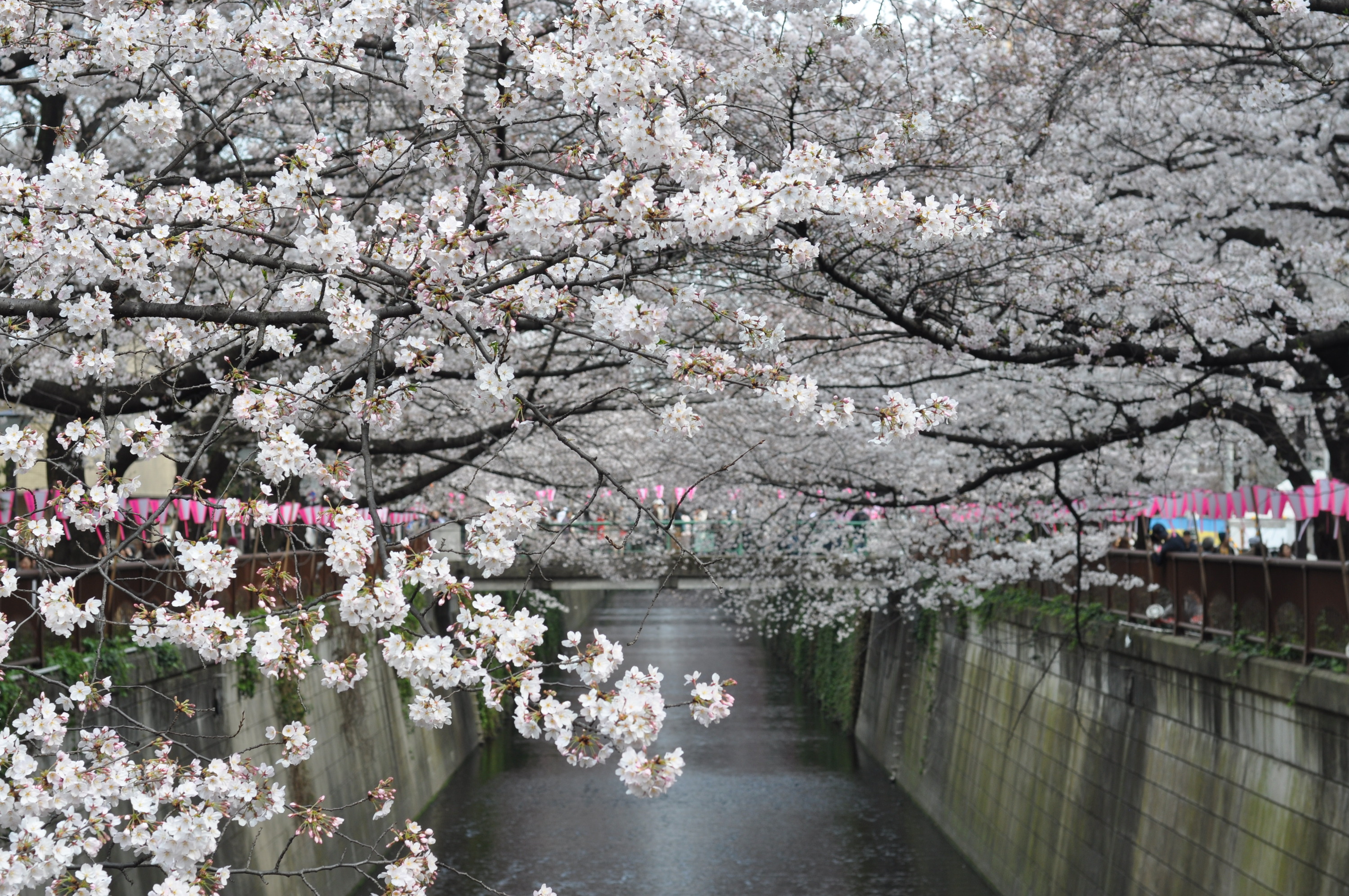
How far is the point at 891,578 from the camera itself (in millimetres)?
24328

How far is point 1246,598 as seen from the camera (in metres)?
11.6

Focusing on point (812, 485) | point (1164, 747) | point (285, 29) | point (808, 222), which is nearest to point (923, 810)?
point (812, 485)

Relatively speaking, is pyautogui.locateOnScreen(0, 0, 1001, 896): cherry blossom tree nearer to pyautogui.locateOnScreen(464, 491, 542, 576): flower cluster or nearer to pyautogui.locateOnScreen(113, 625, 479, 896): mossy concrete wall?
pyautogui.locateOnScreen(464, 491, 542, 576): flower cluster

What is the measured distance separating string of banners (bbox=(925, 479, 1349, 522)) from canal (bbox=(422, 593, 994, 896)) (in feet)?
16.2

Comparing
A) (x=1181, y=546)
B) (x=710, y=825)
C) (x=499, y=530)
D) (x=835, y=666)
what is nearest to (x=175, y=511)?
(x=499, y=530)

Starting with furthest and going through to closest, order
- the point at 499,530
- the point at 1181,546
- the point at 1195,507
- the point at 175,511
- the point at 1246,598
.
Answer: the point at 1181,546
the point at 1195,507
the point at 1246,598
the point at 175,511
the point at 499,530

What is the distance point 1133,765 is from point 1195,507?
285 cm

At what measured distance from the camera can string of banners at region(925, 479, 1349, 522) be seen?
413 inches

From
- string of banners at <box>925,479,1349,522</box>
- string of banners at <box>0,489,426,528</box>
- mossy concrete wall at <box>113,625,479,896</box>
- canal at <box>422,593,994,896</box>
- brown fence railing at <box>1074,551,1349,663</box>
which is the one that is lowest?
canal at <box>422,593,994,896</box>

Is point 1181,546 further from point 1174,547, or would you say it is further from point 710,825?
point 710,825

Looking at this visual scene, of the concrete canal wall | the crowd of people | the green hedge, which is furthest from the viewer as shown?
the green hedge

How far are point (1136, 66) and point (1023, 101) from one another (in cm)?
246

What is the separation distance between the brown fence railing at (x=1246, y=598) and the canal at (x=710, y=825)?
226 inches

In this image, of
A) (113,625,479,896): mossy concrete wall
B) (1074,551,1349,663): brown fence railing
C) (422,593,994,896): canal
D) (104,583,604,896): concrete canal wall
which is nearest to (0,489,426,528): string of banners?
(104,583,604,896): concrete canal wall
